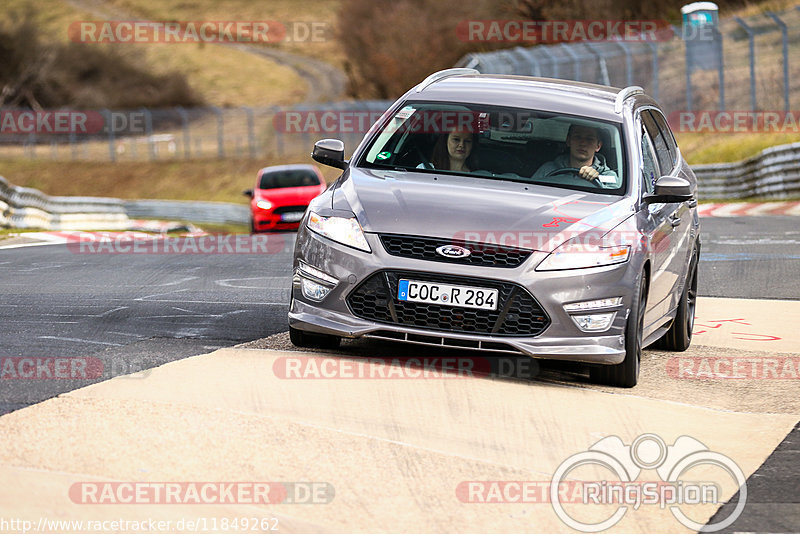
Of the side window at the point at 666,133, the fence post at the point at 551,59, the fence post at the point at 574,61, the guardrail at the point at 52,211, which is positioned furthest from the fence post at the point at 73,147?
the side window at the point at 666,133

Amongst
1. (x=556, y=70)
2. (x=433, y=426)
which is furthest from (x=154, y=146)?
(x=433, y=426)

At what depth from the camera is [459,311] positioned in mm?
7227

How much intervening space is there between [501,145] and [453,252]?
59.1 inches

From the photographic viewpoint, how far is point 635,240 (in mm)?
7465

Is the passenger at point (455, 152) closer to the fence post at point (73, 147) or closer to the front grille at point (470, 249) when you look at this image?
the front grille at point (470, 249)

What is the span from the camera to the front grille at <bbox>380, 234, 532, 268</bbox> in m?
7.18

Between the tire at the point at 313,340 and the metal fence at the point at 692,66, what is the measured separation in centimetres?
2480

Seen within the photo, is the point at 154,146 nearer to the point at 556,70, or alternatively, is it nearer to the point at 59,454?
the point at 556,70

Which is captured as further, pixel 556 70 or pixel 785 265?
pixel 556 70

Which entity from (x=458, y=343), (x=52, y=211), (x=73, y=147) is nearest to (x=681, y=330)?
(x=458, y=343)

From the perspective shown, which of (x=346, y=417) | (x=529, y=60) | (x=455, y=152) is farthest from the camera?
(x=529, y=60)

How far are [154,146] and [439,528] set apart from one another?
6003cm

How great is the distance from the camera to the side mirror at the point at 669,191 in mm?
8008

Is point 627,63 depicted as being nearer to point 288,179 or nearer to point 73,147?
point 288,179
